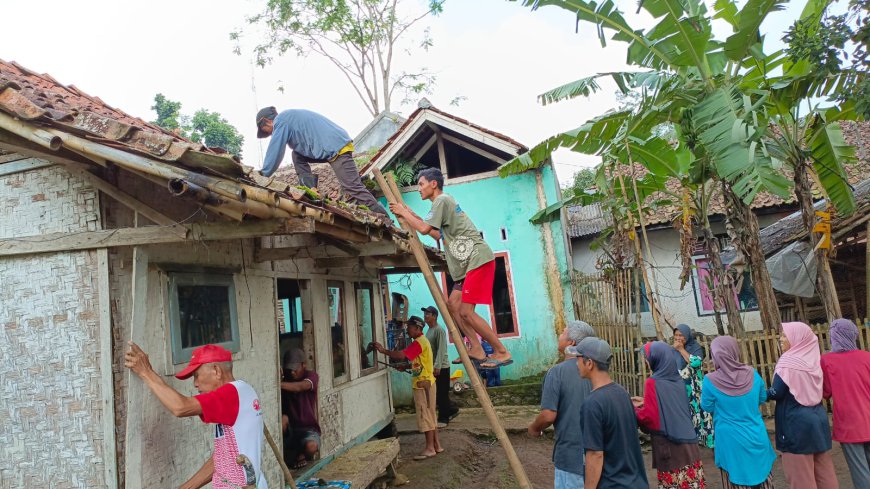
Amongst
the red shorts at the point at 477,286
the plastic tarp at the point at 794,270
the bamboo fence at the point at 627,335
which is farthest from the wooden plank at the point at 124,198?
the plastic tarp at the point at 794,270

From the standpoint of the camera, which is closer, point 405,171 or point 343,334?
point 343,334

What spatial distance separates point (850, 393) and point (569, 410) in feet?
8.05

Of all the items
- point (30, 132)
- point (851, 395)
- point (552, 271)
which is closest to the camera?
point (30, 132)

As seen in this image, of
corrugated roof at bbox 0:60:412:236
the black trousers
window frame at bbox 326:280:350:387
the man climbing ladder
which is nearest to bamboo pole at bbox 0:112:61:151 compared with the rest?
corrugated roof at bbox 0:60:412:236

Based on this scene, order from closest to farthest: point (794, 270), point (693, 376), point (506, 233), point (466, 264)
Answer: point (466, 264) < point (693, 376) < point (794, 270) < point (506, 233)

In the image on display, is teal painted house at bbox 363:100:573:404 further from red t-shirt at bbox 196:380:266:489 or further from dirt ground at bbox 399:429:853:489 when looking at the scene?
red t-shirt at bbox 196:380:266:489

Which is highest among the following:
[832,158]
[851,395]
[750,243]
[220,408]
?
[832,158]

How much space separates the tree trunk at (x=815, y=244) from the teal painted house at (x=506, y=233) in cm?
479

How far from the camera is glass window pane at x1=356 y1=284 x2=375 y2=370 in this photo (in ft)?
26.5

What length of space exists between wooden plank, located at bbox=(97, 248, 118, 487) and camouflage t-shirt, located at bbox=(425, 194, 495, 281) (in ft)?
6.90

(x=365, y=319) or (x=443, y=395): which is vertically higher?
(x=365, y=319)

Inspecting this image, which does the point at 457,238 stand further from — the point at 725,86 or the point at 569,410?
the point at 725,86

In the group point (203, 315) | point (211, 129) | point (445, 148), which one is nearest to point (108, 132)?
point (203, 315)

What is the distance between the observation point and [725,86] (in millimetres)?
6676
